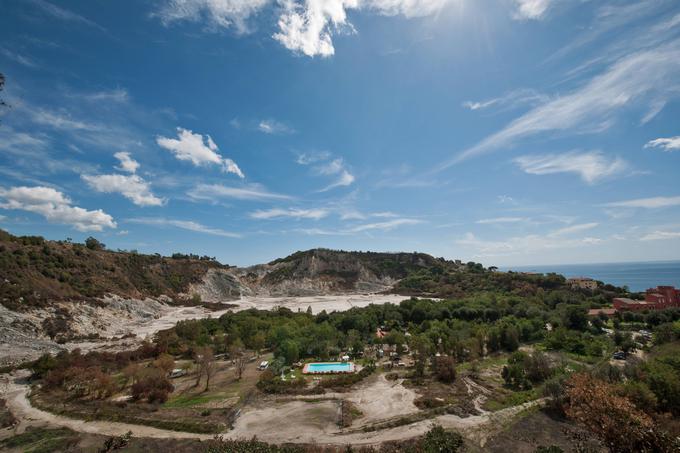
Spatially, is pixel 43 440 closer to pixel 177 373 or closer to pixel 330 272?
pixel 177 373

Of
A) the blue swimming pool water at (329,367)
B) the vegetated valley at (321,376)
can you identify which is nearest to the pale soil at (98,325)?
the vegetated valley at (321,376)

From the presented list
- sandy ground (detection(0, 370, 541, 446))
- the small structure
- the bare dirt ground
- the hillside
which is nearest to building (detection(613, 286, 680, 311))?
sandy ground (detection(0, 370, 541, 446))

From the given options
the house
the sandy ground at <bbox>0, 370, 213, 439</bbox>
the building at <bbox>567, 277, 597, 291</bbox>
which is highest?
the building at <bbox>567, 277, 597, 291</bbox>

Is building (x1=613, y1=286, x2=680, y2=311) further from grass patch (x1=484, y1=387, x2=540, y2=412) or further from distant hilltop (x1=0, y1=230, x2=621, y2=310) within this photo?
grass patch (x1=484, y1=387, x2=540, y2=412)

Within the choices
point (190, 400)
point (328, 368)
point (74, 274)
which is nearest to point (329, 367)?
point (328, 368)

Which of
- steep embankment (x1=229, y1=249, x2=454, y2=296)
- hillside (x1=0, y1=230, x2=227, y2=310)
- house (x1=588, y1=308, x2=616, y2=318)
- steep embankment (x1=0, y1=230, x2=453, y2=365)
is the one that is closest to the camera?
steep embankment (x1=0, y1=230, x2=453, y2=365)

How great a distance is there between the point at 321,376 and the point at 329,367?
2301 millimetres

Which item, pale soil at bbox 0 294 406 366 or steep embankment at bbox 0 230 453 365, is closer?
pale soil at bbox 0 294 406 366

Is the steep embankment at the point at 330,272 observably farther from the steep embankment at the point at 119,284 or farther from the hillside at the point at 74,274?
the hillside at the point at 74,274

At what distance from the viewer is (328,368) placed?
3547 cm

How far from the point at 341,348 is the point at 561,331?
3025 cm

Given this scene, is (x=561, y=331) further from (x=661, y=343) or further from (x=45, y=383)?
(x=45, y=383)

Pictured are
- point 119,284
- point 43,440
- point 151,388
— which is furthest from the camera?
point 119,284

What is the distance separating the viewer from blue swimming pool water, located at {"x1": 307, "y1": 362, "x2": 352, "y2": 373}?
34906 millimetres
